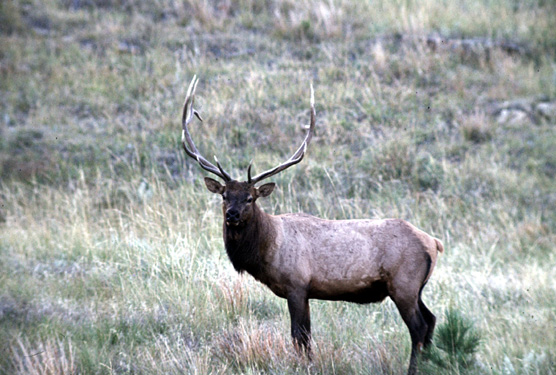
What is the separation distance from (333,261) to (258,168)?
5.68m

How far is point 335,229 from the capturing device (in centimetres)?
570

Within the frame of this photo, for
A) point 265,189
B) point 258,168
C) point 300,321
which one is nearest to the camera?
point 300,321

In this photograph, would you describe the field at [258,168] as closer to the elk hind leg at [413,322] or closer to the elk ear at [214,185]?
the elk hind leg at [413,322]

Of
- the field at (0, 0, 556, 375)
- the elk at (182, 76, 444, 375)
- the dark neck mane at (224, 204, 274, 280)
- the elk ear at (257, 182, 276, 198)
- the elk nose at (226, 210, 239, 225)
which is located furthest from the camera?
the field at (0, 0, 556, 375)

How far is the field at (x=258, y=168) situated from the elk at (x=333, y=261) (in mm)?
303

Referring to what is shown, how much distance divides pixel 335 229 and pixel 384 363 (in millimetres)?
1223

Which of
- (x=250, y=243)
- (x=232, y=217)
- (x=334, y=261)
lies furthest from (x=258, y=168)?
(x=232, y=217)

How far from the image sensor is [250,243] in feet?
18.2

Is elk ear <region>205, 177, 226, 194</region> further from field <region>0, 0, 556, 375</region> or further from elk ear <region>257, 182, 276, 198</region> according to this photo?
field <region>0, 0, 556, 375</region>

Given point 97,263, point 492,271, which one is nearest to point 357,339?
point 492,271

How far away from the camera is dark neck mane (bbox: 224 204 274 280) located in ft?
18.2

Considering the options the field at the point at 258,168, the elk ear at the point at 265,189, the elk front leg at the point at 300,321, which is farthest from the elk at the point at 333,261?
the field at the point at 258,168

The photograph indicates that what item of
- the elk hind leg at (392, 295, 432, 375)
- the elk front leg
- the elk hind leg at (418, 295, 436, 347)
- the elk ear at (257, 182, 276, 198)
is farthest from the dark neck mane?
the elk hind leg at (418, 295, 436, 347)

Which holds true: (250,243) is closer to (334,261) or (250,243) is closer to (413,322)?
(334,261)
